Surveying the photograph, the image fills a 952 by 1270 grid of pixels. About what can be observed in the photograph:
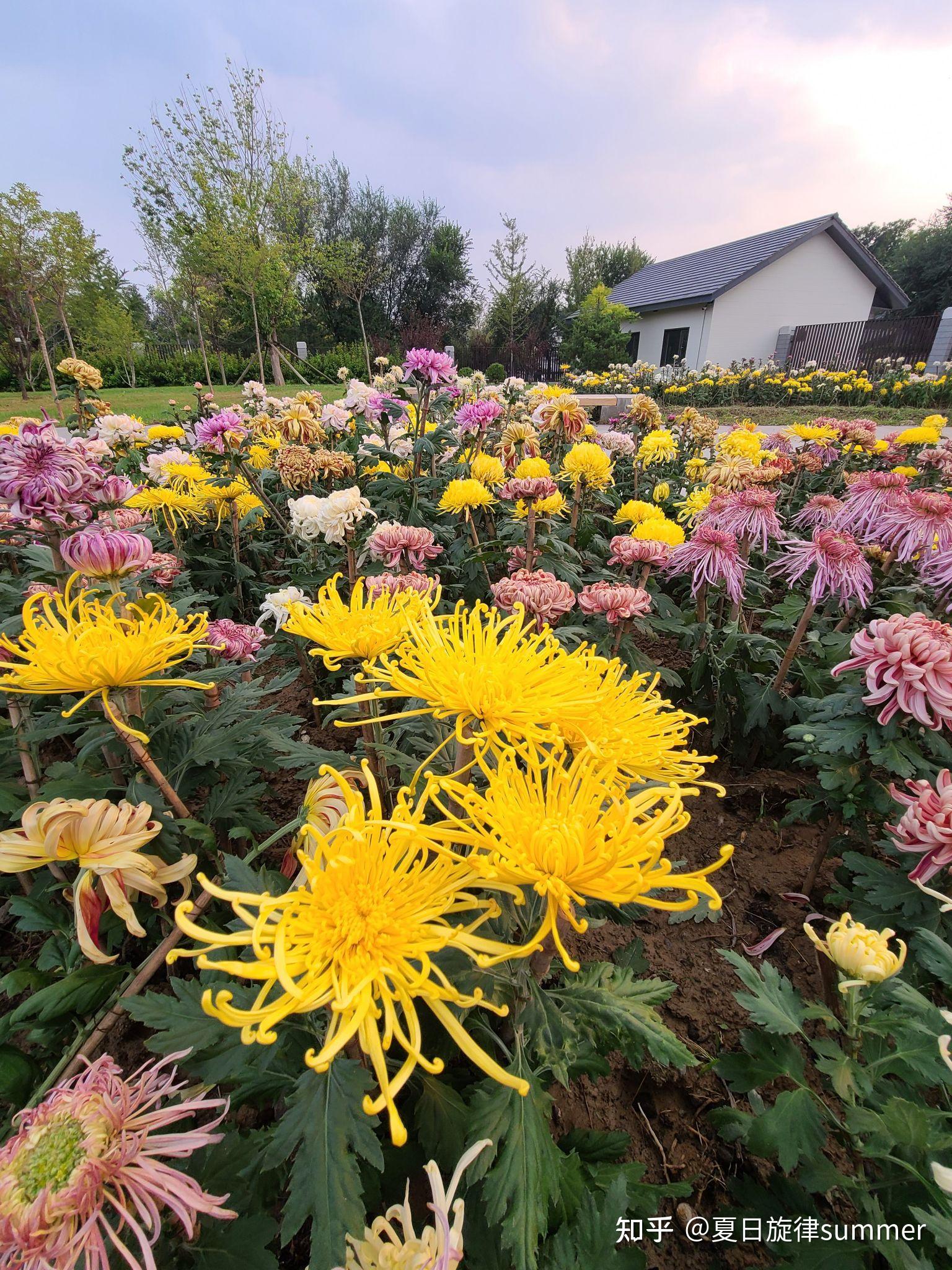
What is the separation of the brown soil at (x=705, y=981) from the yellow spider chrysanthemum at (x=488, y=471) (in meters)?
1.72

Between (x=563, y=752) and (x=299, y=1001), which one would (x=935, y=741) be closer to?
(x=563, y=752)

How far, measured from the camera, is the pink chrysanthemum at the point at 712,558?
207 centimetres

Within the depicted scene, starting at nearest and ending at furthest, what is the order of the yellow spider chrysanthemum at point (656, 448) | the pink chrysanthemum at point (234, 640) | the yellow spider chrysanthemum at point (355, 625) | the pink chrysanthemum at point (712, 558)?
1. the yellow spider chrysanthemum at point (355, 625)
2. the pink chrysanthemum at point (234, 640)
3. the pink chrysanthemum at point (712, 558)
4. the yellow spider chrysanthemum at point (656, 448)

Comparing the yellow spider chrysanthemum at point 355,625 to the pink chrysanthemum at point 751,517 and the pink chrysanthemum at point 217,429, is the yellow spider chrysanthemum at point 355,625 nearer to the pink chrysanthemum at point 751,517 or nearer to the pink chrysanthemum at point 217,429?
the pink chrysanthemum at point 751,517

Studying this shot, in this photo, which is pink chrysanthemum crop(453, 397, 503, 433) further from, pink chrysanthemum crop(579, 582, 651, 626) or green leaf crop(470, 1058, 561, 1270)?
green leaf crop(470, 1058, 561, 1270)

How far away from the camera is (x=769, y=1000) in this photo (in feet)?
3.41

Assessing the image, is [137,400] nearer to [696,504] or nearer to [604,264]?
[696,504]

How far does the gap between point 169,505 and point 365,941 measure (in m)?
2.78

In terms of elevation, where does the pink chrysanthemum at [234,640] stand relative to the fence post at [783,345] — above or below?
below

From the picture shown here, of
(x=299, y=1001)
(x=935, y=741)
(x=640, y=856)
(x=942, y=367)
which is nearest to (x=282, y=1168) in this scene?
(x=299, y=1001)

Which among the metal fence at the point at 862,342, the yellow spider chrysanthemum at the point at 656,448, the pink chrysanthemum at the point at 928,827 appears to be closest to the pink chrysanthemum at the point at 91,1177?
the pink chrysanthemum at the point at 928,827

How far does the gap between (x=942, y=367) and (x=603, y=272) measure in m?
32.6

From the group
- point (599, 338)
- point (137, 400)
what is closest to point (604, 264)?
point (599, 338)

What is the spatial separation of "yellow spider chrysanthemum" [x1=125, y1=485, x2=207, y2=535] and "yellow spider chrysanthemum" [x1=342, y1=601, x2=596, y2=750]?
2327mm
